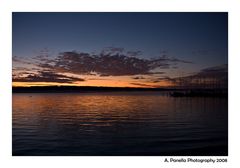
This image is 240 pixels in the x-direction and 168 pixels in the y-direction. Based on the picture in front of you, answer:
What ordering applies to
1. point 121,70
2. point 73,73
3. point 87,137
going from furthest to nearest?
1. point 121,70
2. point 73,73
3. point 87,137

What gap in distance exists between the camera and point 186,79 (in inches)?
440

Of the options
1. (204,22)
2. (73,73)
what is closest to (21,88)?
(73,73)
